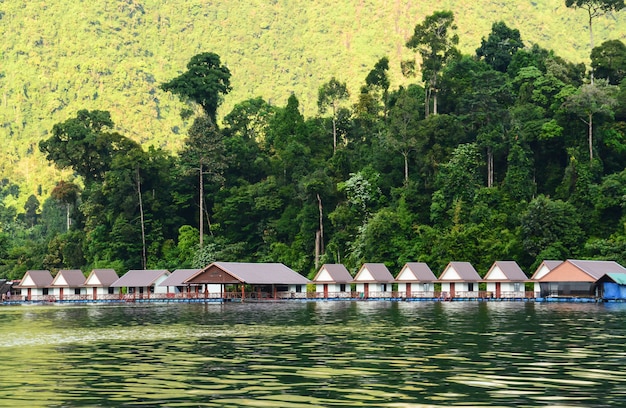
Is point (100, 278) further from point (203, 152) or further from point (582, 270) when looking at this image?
point (582, 270)

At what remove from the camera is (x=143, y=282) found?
141 metres

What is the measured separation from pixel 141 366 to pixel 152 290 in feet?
345

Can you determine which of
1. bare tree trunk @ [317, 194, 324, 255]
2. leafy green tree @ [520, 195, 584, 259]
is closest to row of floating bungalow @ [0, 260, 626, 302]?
leafy green tree @ [520, 195, 584, 259]

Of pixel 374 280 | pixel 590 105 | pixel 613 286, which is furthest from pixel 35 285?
pixel 613 286

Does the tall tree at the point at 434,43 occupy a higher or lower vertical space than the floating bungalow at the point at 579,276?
higher

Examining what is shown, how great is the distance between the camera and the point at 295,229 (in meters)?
144

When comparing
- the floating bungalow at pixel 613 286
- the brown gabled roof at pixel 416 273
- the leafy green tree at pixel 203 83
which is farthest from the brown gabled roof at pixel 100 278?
the floating bungalow at pixel 613 286

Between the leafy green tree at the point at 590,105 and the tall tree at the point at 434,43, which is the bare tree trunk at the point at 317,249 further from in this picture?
the leafy green tree at the point at 590,105

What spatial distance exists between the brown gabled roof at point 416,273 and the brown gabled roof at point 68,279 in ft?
179

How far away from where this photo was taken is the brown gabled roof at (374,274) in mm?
Answer: 123000

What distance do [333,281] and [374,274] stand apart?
5824 mm

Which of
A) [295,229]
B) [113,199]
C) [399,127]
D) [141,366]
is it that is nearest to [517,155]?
[399,127]

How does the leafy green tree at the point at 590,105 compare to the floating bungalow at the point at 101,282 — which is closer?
the leafy green tree at the point at 590,105

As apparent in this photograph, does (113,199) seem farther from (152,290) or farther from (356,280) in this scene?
(356,280)
